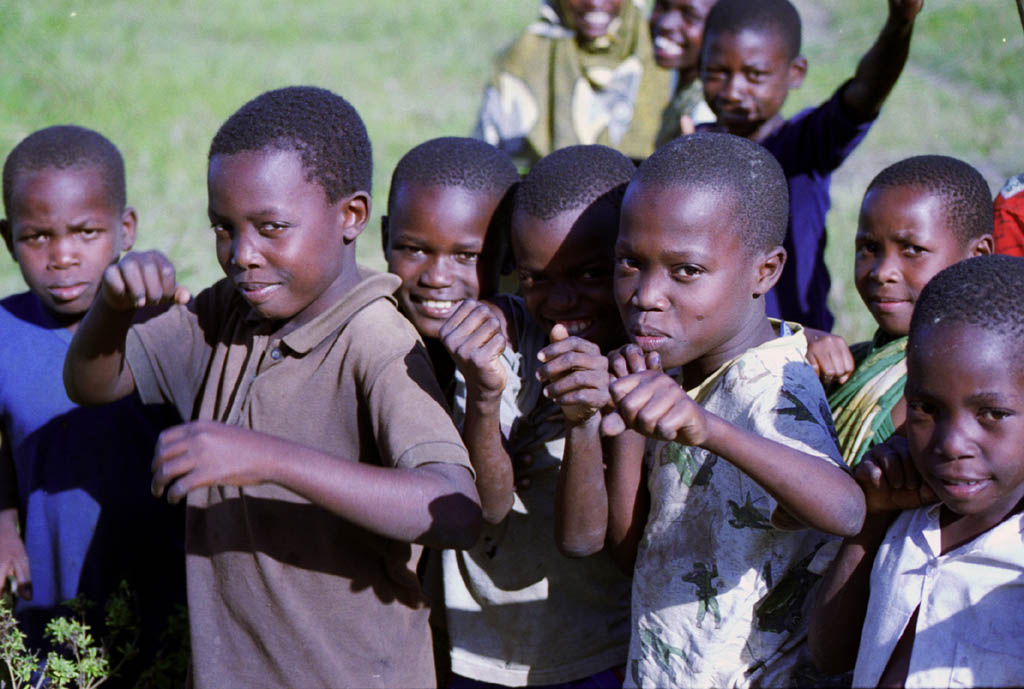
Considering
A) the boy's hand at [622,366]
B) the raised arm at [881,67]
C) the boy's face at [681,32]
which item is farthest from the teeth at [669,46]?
the boy's hand at [622,366]

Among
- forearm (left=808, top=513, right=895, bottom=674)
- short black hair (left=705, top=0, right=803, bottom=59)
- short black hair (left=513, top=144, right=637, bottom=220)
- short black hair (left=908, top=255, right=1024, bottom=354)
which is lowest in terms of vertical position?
forearm (left=808, top=513, right=895, bottom=674)

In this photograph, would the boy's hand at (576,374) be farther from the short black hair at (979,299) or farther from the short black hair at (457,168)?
the short black hair at (457,168)

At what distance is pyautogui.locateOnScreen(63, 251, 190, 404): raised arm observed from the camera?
2.33 m

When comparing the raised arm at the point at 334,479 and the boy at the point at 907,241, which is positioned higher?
the boy at the point at 907,241

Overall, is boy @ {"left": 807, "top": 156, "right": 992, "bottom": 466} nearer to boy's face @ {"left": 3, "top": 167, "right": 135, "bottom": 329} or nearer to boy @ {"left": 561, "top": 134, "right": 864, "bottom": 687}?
boy @ {"left": 561, "top": 134, "right": 864, "bottom": 687}

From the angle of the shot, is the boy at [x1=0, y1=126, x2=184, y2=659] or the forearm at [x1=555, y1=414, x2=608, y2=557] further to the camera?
the boy at [x1=0, y1=126, x2=184, y2=659]

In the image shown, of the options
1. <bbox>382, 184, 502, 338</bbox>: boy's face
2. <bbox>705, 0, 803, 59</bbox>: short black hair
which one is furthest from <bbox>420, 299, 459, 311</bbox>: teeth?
<bbox>705, 0, 803, 59</bbox>: short black hair

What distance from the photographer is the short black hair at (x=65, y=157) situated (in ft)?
10.7

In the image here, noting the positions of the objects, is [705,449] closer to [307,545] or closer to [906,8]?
[307,545]

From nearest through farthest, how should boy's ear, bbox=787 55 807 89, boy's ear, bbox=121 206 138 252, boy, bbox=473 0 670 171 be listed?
boy's ear, bbox=121 206 138 252
boy's ear, bbox=787 55 807 89
boy, bbox=473 0 670 171

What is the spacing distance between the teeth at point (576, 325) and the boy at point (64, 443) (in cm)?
122

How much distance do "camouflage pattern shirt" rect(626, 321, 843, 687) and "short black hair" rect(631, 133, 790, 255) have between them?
0.88 feet

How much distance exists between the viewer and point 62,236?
10.5 feet

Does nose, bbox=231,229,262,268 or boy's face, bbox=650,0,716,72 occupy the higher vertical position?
boy's face, bbox=650,0,716,72
